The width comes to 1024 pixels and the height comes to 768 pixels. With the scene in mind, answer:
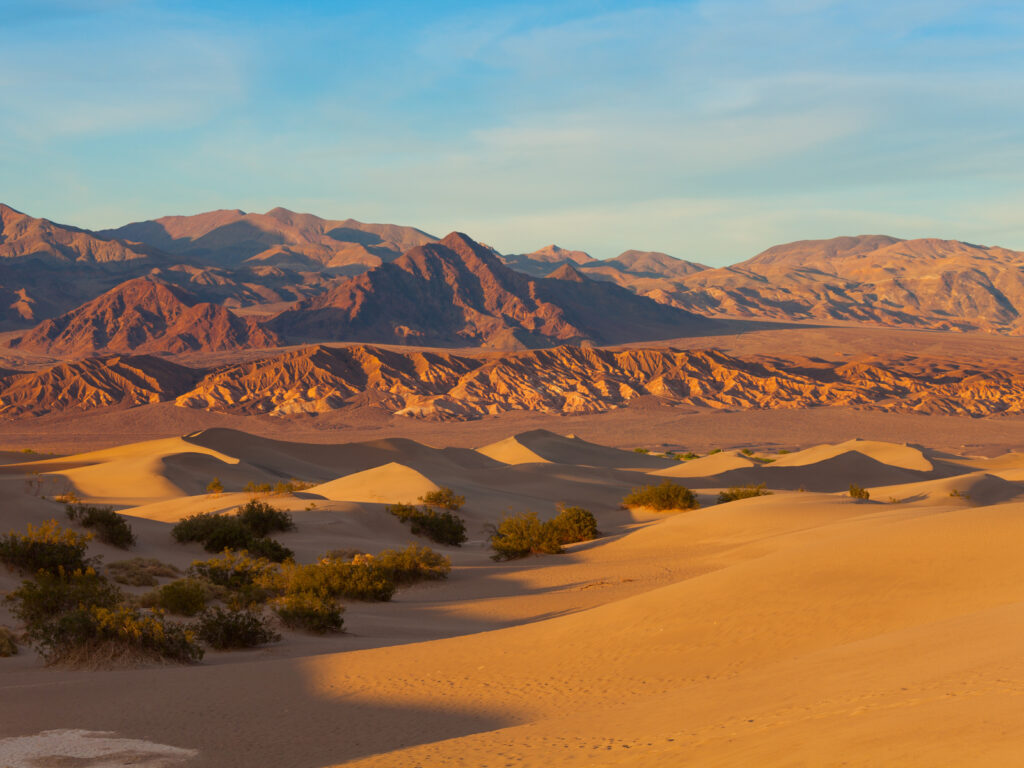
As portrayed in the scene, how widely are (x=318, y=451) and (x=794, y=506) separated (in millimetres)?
33163

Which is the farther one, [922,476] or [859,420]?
[859,420]

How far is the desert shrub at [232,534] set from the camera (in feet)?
67.1

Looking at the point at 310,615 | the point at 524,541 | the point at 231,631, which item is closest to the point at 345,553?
the point at 524,541

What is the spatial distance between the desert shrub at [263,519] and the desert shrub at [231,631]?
1015cm

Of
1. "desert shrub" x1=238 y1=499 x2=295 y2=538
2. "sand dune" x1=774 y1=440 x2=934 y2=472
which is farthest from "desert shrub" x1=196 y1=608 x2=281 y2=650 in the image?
"sand dune" x1=774 y1=440 x2=934 y2=472

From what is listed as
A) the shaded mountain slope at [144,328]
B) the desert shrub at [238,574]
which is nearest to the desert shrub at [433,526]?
the desert shrub at [238,574]

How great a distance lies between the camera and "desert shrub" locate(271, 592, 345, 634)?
13.5 m

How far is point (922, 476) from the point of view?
4847cm

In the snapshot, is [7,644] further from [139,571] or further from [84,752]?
[139,571]

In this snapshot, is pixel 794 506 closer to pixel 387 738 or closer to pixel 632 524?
pixel 632 524

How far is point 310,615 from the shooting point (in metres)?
13.5

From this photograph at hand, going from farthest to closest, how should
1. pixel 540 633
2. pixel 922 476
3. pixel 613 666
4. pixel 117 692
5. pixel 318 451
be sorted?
1. pixel 318 451
2. pixel 922 476
3. pixel 540 633
4. pixel 613 666
5. pixel 117 692

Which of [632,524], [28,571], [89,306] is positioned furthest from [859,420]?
[89,306]

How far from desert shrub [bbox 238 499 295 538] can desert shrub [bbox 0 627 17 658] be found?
10.6 meters
